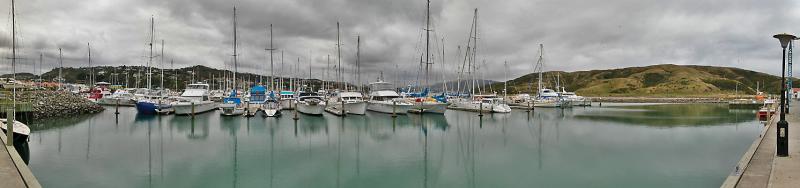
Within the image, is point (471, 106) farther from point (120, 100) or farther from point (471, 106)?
point (120, 100)

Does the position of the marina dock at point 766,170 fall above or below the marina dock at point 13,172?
above

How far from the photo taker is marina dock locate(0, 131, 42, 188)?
31.5 feet

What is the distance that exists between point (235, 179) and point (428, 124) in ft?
76.5

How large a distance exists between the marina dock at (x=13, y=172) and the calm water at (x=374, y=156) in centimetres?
174

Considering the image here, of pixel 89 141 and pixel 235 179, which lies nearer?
pixel 235 179

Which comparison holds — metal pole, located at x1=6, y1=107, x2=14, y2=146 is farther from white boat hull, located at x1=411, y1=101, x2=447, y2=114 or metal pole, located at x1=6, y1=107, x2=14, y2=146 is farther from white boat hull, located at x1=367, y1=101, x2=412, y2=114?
white boat hull, located at x1=411, y1=101, x2=447, y2=114

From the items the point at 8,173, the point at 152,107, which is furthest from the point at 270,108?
the point at 8,173

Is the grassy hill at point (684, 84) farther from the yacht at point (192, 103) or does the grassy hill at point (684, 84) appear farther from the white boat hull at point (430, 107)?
the yacht at point (192, 103)

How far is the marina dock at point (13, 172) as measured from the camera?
960 centimetres

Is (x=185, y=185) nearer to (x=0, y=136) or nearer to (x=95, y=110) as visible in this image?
(x=0, y=136)

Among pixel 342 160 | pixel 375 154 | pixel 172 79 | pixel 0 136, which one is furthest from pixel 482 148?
pixel 172 79

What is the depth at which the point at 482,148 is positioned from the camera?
75.8 feet

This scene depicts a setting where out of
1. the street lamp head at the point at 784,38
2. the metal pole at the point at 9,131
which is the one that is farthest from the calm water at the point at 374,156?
the street lamp head at the point at 784,38

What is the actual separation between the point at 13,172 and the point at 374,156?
12794mm
